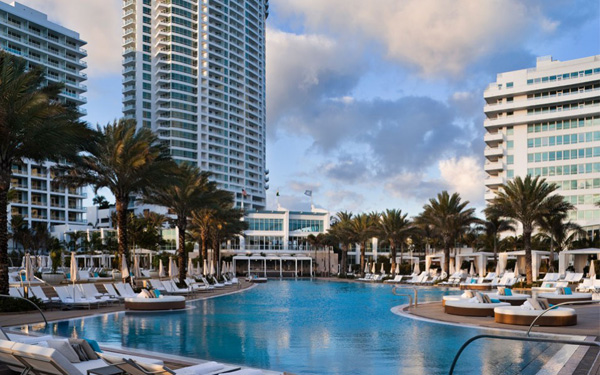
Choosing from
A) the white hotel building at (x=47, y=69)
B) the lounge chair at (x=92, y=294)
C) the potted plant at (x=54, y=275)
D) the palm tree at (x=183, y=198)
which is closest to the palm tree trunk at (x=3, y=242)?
the lounge chair at (x=92, y=294)

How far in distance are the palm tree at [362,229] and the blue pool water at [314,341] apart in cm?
3989

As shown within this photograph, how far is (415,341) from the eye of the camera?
13156mm

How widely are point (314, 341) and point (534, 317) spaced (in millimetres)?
6359

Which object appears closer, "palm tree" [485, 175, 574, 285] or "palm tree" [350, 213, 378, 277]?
"palm tree" [485, 175, 574, 285]

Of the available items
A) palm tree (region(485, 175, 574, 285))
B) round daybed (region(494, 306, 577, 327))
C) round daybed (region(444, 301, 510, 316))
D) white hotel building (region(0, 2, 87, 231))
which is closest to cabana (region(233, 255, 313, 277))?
white hotel building (region(0, 2, 87, 231))

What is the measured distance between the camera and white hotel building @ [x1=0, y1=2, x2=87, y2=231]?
81.9 m

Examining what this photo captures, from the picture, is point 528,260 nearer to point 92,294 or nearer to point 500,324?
point 500,324

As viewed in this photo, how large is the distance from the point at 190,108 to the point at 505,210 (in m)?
82.9

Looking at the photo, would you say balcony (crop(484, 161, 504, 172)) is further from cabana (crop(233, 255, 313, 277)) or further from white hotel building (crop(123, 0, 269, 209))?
white hotel building (crop(123, 0, 269, 209))

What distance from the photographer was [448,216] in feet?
154

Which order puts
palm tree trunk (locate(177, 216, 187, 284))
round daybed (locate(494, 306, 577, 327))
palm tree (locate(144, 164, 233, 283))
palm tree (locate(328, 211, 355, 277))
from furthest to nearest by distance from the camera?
palm tree (locate(328, 211, 355, 277))
palm tree (locate(144, 164, 233, 283))
palm tree trunk (locate(177, 216, 187, 284))
round daybed (locate(494, 306, 577, 327))

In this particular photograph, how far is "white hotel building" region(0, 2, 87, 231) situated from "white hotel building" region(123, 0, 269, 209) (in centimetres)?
1454

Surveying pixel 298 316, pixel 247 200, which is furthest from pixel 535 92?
pixel 298 316

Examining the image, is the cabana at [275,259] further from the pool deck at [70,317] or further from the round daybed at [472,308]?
the round daybed at [472,308]
